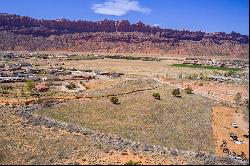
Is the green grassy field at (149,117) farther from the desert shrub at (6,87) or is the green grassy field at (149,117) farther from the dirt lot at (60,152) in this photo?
the desert shrub at (6,87)

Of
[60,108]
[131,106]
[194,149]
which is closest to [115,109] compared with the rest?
[131,106]

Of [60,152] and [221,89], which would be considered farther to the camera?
[221,89]

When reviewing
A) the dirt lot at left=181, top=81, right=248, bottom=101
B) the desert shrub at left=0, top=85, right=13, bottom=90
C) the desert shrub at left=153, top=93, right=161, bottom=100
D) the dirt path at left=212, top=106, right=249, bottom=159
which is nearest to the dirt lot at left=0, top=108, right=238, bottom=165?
the dirt path at left=212, top=106, right=249, bottom=159

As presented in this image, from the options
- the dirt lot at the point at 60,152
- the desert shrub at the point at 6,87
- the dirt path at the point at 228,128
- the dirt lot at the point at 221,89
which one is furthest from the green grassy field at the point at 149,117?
the desert shrub at the point at 6,87

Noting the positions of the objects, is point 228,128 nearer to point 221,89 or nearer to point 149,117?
point 149,117

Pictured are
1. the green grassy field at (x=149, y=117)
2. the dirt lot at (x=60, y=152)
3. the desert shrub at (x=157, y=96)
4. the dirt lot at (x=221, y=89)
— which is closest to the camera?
the dirt lot at (x=60, y=152)

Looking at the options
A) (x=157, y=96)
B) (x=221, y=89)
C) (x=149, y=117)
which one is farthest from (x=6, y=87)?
(x=221, y=89)

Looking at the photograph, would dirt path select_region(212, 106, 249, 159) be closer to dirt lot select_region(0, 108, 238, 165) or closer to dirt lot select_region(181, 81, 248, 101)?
dirt lot select_region(0, 108, 238, 165)
